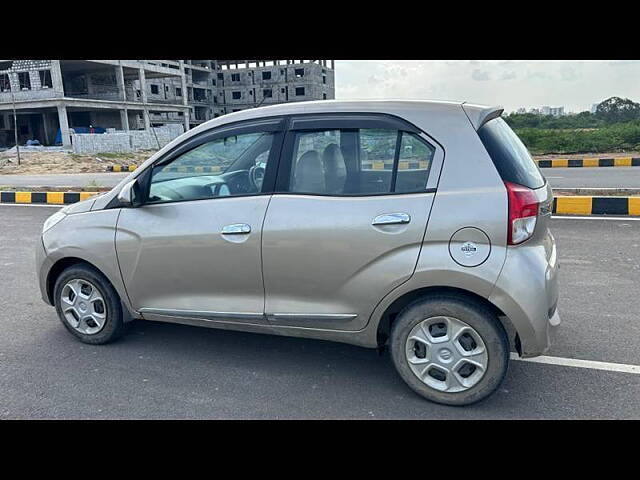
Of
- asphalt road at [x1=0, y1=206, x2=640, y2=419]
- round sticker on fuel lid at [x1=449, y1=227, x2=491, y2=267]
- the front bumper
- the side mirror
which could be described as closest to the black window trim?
round sticker on fuel lid at [x1=449, y1=227, x2=491, y2=267]

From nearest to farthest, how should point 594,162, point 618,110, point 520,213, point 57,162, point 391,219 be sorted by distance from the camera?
point 520,213
point 391,219
point 594,162
point 57,162
point 618,110

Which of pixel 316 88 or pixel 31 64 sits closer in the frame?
pixel 31 64

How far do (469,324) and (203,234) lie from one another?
5.57ft

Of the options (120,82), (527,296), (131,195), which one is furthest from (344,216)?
(120,82)

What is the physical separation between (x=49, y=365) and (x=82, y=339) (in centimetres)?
34

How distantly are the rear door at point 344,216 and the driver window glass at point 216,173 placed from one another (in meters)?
0.21

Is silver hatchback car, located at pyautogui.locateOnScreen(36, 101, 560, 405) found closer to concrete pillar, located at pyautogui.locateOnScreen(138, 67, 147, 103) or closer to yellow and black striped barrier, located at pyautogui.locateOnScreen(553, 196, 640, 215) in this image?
yellow and black striped barrier, located at pyautogui.locateOnScreen(553, 196, 640, 215)

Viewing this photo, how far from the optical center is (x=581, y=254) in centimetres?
568

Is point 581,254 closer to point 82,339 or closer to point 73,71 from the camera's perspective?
point 82,339

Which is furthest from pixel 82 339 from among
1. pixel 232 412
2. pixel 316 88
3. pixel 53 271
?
pixel 316 88

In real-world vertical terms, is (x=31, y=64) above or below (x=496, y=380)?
above

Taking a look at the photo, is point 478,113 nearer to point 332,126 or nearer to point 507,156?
point 507,156

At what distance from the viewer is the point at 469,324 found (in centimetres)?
267

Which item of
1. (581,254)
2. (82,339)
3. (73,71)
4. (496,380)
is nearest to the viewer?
(496,380)
